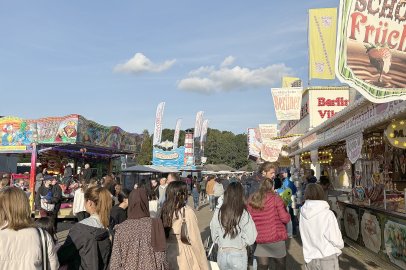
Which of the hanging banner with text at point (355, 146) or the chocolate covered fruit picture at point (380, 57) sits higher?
the chocolate covered fruit picture at point (380, 57)

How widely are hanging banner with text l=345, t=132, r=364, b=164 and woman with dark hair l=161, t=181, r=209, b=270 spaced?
5.13m

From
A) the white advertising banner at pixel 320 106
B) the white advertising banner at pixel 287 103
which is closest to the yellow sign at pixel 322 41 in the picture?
the white advertising banner at pixel 287 103

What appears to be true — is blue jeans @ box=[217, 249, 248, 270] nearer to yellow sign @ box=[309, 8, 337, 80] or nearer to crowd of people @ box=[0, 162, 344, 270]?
crowd of people @ box=[0, 162, 344, 270]

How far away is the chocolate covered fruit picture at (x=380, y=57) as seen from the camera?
640 centimetres

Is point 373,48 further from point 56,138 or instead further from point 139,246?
point 56,138

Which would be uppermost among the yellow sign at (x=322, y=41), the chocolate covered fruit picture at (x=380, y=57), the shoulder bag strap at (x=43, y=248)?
the yellow sign at (x=322, y=41)

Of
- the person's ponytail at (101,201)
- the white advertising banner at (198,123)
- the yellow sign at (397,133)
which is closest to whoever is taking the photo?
the person's ponytail at (101,201)

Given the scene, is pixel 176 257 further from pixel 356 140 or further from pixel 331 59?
pixel 331 59

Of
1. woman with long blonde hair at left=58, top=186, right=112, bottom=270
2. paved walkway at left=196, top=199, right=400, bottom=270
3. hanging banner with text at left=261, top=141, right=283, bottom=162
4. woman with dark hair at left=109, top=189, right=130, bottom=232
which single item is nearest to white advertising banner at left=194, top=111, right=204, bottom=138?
hanging banner with text at left=261, top=141, right=283, bottom=162

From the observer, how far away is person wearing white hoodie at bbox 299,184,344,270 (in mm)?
4637

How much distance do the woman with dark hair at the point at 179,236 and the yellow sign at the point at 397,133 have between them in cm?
552

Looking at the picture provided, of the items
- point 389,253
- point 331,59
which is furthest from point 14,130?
point 389,253

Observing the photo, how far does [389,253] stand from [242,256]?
4.22 m

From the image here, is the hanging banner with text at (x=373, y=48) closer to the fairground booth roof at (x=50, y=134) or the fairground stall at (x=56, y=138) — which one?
the fairground stall at (x=56, y=138)
